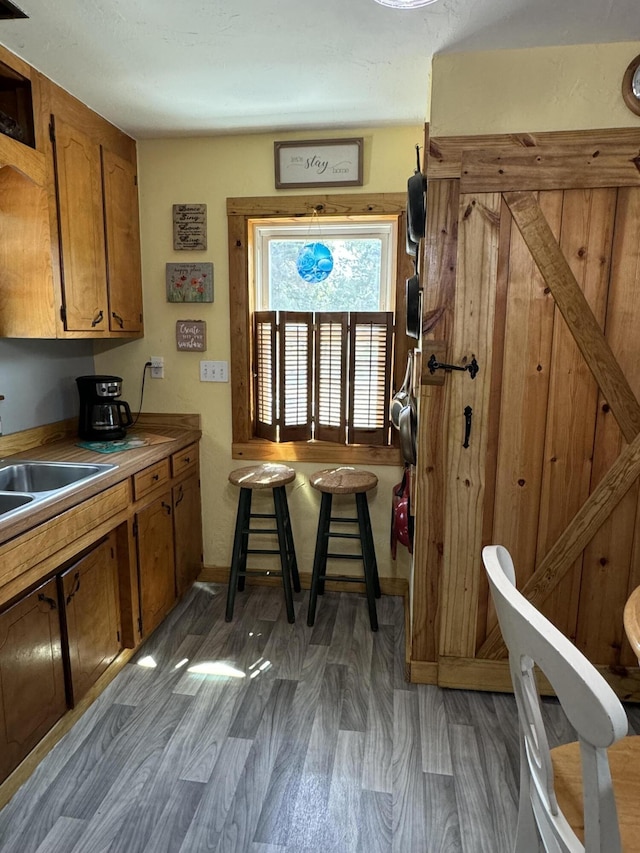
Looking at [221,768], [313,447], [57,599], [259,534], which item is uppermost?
[313,447]

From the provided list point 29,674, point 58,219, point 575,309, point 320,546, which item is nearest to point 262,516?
point 320,546

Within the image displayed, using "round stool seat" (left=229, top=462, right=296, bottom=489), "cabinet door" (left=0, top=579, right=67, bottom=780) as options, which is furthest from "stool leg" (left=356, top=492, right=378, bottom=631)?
"cabinet door" (left=0, top=579, right=67, bottom=780)

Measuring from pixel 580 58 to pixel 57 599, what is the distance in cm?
259

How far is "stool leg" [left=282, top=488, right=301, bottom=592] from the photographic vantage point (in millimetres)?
2846

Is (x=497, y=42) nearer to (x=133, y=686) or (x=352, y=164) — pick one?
(x=352, y=164)

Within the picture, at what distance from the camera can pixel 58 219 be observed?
222cm

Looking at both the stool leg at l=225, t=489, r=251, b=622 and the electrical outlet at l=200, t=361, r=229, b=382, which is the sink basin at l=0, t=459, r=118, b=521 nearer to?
the stool leg at l=225, t=489, r=251, b=622

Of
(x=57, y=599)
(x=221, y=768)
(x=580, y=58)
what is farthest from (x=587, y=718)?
(x=580, y=58)

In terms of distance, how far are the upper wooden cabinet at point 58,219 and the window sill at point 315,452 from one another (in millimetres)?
945

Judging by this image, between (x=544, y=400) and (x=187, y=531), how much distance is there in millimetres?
1901

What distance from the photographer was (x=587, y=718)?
2.23 ft

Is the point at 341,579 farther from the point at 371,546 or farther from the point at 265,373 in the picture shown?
the point at 265,373

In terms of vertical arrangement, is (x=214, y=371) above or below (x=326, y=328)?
below

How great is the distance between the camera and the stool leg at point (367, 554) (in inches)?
104
